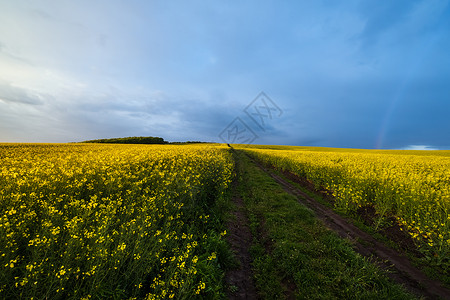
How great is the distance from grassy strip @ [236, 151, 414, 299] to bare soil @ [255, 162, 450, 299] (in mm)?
482

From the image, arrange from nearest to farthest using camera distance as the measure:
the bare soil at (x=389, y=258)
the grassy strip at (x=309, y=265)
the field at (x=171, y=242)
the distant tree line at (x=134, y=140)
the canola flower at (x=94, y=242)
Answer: the canola flower at (x=94, y=242)
the field at (x=171, y=242)
the grassy strip at (x=309, y=265)
the bare soil at (x=389, y=258)
the distant tree line at (x=134, y=140)

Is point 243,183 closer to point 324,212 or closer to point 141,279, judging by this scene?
point 324,212

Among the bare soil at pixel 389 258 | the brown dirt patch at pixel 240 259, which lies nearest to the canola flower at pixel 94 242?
the brown dirt patch at pixel 240 259

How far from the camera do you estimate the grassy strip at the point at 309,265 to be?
371cm

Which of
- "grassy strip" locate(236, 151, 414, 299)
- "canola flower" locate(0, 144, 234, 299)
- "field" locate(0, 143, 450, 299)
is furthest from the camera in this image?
"grassy strip" locate(236, 151, 414, 299)

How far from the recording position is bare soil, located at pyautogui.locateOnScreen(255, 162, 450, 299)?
404cm

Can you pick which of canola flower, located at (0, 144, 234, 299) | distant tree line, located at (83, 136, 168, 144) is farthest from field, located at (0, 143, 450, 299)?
distant tree line, located at (83, 136, 168, 144)

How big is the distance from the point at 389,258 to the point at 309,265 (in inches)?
108

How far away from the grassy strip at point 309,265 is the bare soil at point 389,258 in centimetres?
48

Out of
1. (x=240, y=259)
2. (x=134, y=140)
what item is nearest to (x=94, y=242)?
(x=240, y=259)

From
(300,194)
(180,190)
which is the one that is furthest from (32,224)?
(300,194)

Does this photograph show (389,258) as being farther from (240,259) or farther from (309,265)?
(240,259)

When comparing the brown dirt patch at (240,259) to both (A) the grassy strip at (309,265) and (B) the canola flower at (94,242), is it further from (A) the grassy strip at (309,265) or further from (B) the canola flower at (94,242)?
(B) the canola flower at (94,242)

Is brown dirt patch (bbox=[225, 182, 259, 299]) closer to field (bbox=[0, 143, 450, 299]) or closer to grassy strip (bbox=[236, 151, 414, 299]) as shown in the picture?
field (bbox=[0, 143, 450, 299])
